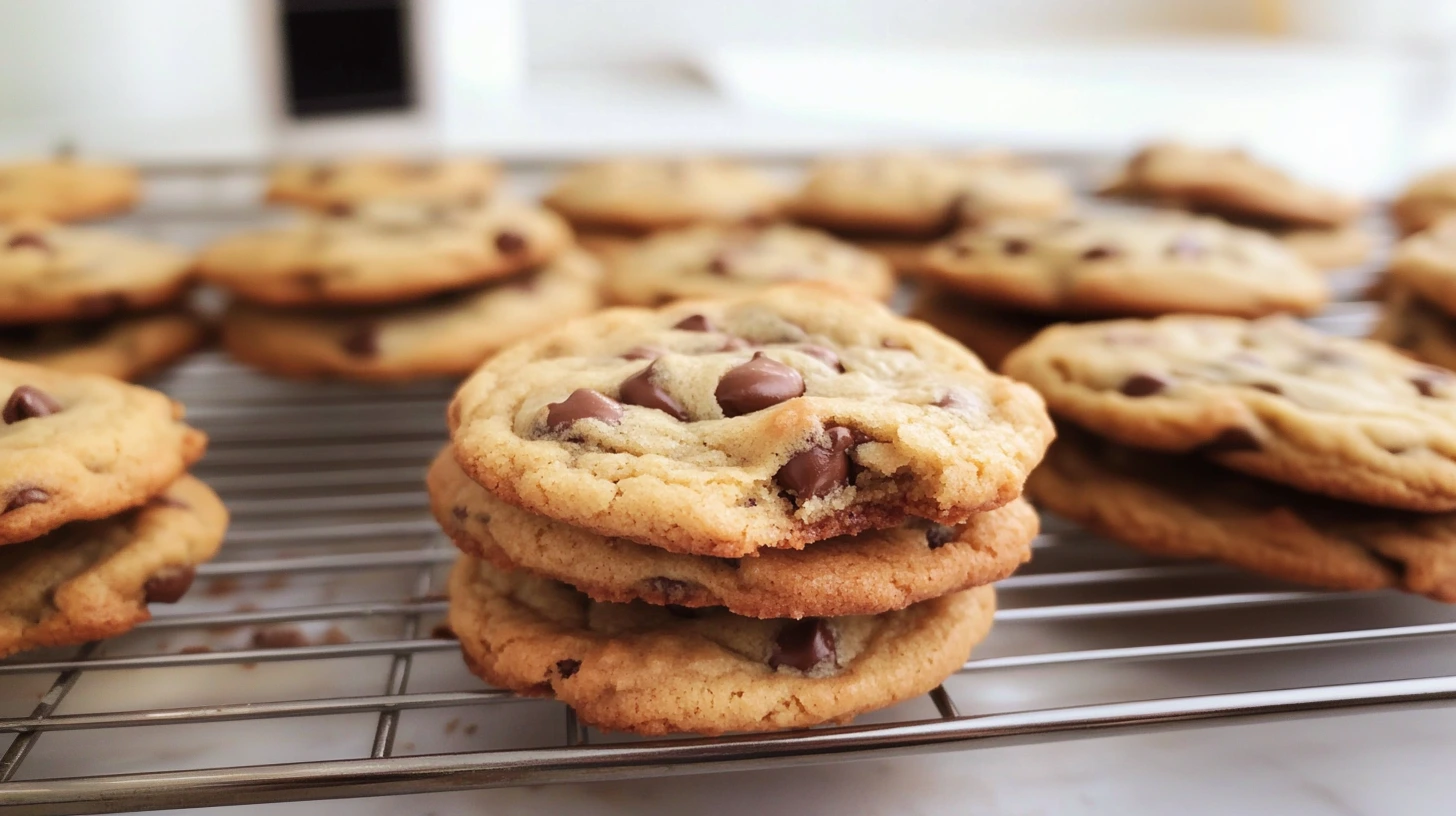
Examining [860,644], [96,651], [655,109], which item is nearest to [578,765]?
[860,644]

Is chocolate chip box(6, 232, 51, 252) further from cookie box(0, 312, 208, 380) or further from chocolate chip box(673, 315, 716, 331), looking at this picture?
chocolate chip box(673, 315, 716, 331)

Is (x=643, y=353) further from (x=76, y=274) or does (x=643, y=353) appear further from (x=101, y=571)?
(x=76, y=274)

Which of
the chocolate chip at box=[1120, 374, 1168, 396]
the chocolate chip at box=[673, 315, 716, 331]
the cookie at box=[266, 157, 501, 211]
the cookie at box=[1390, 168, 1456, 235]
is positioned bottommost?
the chocolate chip at box=[1120, 374, 1168, 396]

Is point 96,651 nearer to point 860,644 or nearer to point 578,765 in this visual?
point 578,765

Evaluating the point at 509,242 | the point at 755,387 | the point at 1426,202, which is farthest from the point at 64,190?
the point at 1426,202

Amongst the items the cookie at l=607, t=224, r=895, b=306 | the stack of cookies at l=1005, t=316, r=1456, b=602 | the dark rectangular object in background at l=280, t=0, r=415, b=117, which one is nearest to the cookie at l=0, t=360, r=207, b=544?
the cookie at l=607, t=224, r=895, b=306

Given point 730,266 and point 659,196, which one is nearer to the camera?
point 730,266

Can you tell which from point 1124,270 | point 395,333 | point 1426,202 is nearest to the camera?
point 1124,270
